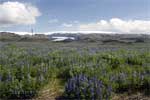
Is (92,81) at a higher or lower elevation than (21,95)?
higher

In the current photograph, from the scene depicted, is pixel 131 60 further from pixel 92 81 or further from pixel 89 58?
pixel 92 81

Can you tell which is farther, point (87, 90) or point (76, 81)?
point (76, 81)

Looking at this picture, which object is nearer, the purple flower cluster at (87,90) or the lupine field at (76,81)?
the purple flower cluster at (87,90)

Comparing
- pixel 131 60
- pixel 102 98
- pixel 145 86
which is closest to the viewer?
pixel 102 98

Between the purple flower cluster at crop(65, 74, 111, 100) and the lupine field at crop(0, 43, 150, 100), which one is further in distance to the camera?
the lupine field at crop(0, 43, 150, 100)

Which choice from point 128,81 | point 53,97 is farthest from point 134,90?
point 53,97

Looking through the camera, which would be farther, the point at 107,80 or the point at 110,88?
the point at 107,80

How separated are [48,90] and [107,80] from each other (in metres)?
1.41

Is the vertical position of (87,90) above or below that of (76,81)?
below

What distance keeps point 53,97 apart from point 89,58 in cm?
322

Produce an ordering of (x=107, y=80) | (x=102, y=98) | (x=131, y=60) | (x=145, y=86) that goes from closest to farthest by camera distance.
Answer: (x=102, y=98) < (x=107, y=80) < (x=145, y=86) < (x=131, y=60)

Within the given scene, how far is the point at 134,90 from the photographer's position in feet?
20.5

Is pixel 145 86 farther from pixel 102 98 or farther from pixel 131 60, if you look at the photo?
pixel 131 60

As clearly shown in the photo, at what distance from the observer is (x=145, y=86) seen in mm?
6320
